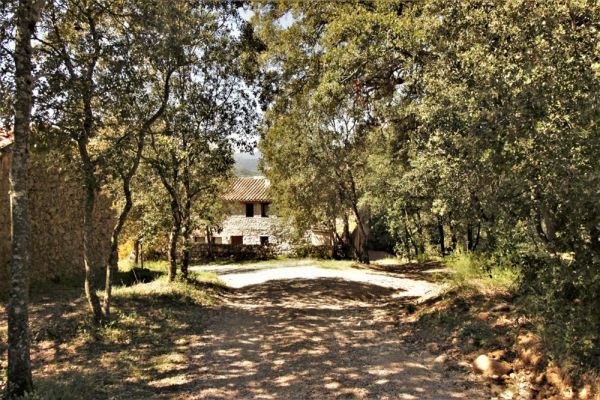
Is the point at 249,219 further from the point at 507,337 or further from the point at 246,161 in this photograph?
the point at 507,337

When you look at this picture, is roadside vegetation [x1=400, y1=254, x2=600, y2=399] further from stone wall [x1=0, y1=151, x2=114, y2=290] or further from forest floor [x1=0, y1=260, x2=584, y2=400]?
stone wall [x1=0, y1=151, x2=114, y2=290]

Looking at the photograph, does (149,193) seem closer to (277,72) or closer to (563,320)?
(277,72)

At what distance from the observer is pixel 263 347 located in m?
8.49

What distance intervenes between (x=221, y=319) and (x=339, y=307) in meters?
3.48

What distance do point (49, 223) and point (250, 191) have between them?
30.6m

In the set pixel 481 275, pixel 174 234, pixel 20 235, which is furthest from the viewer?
pixel 174 234

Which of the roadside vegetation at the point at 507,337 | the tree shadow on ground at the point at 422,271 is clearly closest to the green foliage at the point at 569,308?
the roadside vegetation at the point at 507,337

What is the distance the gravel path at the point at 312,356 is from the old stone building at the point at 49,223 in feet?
19.5

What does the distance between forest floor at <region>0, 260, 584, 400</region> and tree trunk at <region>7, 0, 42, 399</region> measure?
417mm

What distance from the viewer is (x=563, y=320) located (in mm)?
5496

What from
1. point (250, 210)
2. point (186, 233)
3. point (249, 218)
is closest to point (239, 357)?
point (186, 233)

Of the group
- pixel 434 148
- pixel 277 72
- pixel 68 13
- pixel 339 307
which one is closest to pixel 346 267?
pixel 339 307

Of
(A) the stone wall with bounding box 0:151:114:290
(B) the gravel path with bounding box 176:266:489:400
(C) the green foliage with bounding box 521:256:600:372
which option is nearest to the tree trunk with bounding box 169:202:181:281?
(B) the gravel path with bounding box 176:266:489:400

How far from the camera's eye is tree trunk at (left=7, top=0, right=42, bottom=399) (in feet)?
18.1
